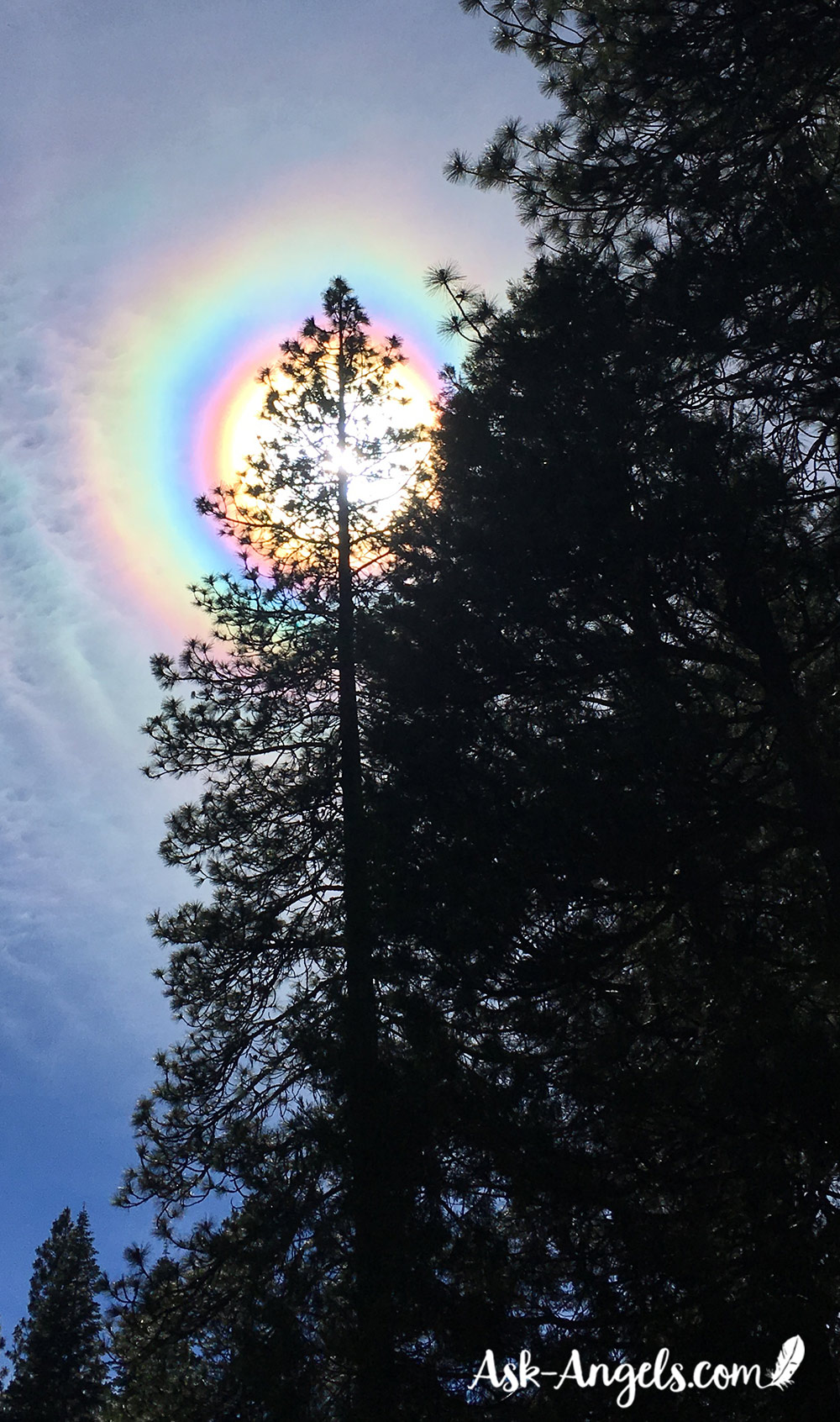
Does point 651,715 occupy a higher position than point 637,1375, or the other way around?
point 651,715

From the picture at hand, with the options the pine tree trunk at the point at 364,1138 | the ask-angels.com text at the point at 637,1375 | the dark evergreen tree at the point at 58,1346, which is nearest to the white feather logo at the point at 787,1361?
the ask-angels.com text at the point at 637,1375

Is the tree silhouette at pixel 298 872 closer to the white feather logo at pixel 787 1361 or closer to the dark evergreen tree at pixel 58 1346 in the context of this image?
the white feather logo at pixel 787 1361

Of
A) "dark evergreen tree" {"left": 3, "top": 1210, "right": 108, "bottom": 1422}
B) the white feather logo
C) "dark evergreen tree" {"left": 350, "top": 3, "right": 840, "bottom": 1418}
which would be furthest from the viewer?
"dark evergreen tree" {"left": 3, "top": 1210, "right": 108, "bottom": 1422}

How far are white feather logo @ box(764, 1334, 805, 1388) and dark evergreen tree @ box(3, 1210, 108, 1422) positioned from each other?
70.6 ft

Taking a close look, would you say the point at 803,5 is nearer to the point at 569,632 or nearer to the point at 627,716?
the point at 569,632

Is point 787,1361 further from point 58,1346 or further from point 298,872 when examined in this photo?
point 58,1346

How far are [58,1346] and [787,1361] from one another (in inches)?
1015

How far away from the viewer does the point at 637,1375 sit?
556 cm

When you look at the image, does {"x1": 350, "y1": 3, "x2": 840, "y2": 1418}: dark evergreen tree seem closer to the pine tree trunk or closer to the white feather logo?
the white feather logo

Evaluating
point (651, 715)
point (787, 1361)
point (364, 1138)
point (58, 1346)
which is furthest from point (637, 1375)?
point (58, 1346)

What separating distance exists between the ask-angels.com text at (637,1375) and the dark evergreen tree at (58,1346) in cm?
2023

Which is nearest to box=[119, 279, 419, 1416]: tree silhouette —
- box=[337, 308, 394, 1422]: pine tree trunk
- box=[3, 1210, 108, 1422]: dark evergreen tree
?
box=[337, 308, 394, 1422]: pine tree trunk

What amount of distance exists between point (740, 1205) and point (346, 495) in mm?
10239

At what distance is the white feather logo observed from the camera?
5.24m
